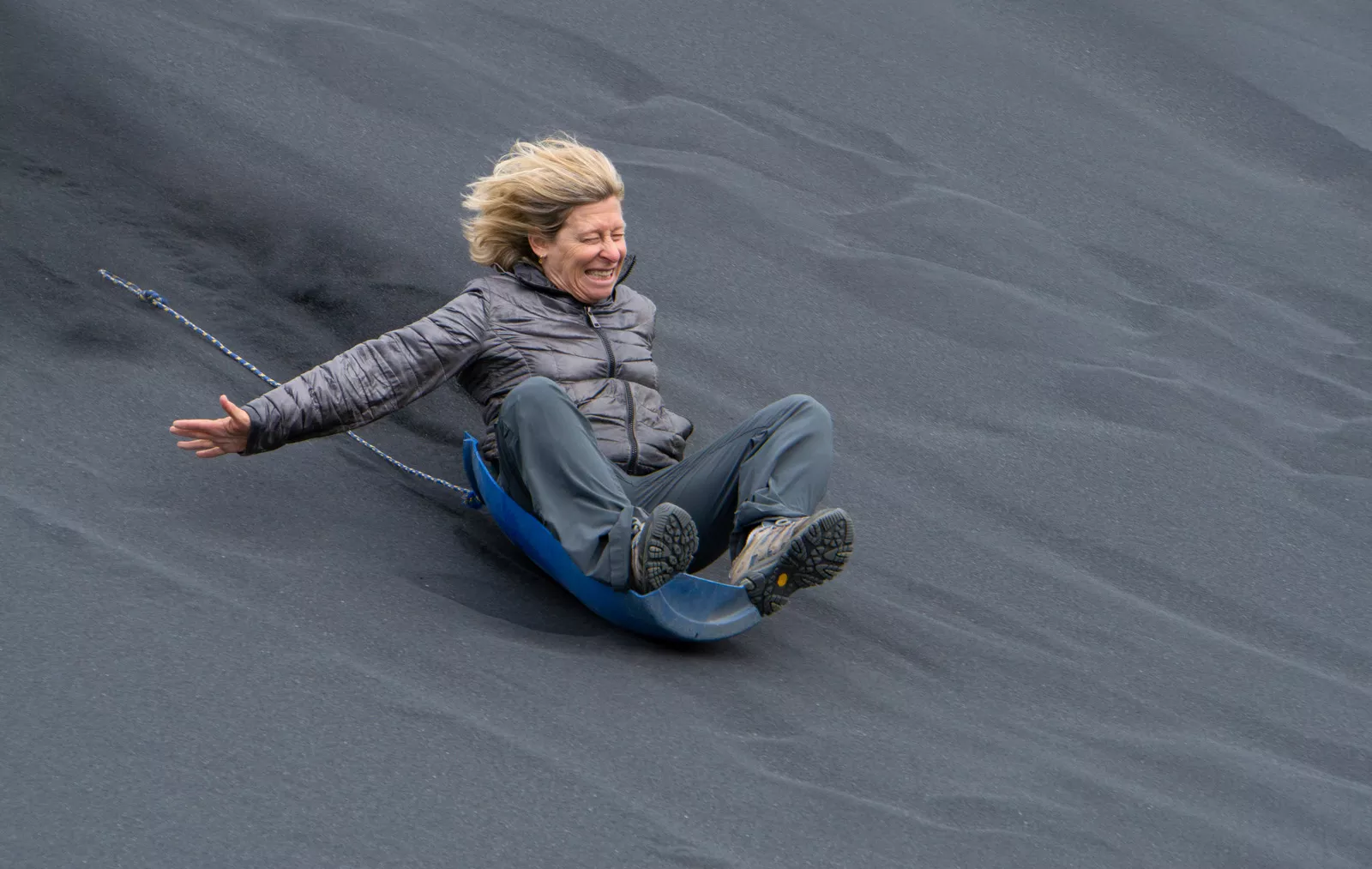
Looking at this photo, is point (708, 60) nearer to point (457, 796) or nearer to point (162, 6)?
point (162, 6)

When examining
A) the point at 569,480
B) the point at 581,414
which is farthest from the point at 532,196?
the point at 569,480

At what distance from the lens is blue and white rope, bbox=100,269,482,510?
12.0 ft

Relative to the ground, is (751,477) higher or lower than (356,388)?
higher

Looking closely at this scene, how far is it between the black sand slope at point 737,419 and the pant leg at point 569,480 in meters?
0.23

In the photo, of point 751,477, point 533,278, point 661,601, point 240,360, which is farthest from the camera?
point 240,360

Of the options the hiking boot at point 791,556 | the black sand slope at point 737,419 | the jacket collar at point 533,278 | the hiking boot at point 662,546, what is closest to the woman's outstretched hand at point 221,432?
the black sand slope at point 737,419

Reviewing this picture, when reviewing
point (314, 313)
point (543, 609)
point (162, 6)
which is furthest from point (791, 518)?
point (162, 6)

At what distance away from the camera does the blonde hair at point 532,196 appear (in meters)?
3.48

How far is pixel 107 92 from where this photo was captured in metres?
4.75

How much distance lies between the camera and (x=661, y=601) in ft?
9.74

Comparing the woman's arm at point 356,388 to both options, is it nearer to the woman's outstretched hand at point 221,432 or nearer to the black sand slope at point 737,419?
the woman's outstretched hand at point 221,432

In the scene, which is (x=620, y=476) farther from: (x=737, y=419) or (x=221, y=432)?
(x=737, y=419)

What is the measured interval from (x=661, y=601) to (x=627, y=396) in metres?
0.66

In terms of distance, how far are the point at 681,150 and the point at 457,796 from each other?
330 cm
